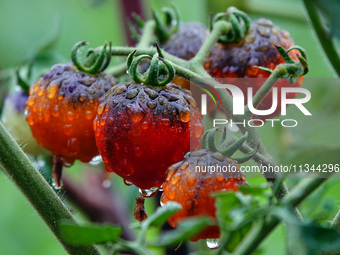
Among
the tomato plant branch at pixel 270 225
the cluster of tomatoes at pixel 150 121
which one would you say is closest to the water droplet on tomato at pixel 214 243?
the cluster of tomatoes at pixel 150 121

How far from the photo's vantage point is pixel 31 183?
2.08ft

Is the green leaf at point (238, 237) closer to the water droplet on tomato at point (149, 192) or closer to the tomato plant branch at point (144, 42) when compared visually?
the water droplet on tomato at point (149, 192)

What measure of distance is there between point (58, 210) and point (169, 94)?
0.63ft

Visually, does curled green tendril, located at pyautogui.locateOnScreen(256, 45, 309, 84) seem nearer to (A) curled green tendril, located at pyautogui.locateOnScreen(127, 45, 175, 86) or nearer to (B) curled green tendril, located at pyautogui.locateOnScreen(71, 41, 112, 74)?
(A) curled green tendril, located at pyautogui.locateOnScreen(127, 45, 175, 86)

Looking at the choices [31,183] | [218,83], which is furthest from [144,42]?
[31,183]

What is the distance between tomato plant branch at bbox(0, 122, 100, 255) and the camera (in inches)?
24.8

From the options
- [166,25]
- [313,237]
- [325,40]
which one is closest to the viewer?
[313,237]

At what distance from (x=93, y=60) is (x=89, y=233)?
374 millimetres

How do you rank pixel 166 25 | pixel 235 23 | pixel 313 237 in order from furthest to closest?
pixel 166 25 → pixel 235 23 → pixel 313 237

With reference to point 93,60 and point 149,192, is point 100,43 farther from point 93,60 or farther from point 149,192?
point 149,192

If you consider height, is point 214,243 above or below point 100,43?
above

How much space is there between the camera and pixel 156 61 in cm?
68

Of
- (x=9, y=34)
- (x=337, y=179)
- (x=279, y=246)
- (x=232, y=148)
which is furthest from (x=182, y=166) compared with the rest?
(x=9, y=34)

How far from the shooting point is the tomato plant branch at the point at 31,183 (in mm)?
631
